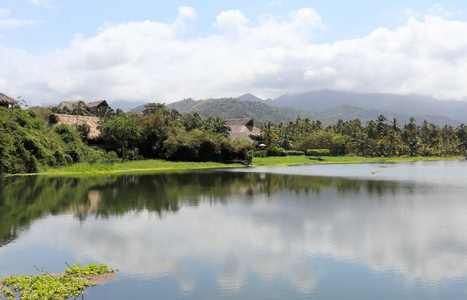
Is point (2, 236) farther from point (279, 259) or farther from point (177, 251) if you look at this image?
point (279, 259)

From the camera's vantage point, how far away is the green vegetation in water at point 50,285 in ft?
24.7

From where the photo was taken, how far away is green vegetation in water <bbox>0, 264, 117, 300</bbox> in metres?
7.53

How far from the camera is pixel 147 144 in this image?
52.4 meters

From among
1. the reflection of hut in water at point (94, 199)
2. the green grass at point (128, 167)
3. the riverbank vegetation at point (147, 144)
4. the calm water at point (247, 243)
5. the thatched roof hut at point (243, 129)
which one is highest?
the thatched roof hut at point (243, 129)

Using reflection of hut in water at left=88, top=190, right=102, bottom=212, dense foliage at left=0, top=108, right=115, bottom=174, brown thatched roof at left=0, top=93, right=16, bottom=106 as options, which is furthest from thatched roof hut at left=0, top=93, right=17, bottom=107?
reflection of hut in water at left=88, top=190, right=102, bottom=212

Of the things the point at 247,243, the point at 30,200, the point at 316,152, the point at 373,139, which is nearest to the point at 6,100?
the point at 30,200

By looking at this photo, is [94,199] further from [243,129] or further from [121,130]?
[243,129]

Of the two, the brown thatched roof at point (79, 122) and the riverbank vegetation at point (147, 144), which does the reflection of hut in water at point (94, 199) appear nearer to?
the riverbank vegetation at point (147, 144)

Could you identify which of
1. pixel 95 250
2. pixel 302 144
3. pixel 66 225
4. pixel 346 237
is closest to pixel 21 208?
pixel 66 225

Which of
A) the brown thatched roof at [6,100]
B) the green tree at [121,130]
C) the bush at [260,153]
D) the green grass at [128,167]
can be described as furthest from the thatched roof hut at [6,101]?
the bush at [260,153]

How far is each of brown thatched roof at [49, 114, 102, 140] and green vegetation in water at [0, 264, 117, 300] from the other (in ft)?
148

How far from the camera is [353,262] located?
9.62 metres

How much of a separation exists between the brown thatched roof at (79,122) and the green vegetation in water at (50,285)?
45214 mm

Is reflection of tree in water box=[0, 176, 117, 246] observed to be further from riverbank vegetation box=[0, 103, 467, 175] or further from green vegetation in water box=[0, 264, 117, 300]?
riverbank vegetation box=[0, 103, 467, 175]
